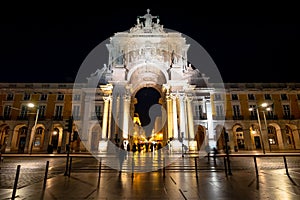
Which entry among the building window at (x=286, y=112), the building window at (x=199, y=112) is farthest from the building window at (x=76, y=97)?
the building window at (x=286, y=112)

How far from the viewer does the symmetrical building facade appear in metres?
31.1

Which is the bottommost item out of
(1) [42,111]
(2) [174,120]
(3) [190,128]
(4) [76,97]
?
(3) [190,128]

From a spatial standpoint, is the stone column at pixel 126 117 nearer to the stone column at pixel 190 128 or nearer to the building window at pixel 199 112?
the stone column at pixel 190 128

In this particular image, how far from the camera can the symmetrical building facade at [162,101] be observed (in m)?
31.1

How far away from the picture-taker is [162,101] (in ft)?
120

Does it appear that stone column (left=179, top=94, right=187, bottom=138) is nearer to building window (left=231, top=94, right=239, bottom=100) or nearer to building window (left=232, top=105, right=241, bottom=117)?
building window (left=232, top=105, right=241, bottom=117)

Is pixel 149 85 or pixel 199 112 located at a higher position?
pixel 149 85

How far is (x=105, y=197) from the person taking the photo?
4.93 metres

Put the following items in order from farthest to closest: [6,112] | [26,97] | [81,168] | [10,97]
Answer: [26,97]
[10,97]
[6,112]
[81,168]

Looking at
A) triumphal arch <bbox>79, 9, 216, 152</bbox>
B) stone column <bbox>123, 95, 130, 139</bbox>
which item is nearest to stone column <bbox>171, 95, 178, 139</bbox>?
triumphal arch <bbox>79, 9, 216, 152</bbox>

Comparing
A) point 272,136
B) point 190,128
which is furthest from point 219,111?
point 272,136

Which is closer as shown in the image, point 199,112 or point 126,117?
point 126,117

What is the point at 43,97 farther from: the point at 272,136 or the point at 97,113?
the point at 272,136

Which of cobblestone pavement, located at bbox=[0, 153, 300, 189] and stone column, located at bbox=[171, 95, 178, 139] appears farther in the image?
stone column, located at bbox=[171, 95, 178, 139]
